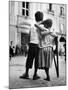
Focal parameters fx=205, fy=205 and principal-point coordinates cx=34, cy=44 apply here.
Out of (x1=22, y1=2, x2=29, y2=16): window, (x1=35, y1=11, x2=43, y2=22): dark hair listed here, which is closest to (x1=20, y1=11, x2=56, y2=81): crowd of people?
(x1=35, y1=11, x2=43, y2=22): dark hair

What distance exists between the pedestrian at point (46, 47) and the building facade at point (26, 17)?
9 centimetres

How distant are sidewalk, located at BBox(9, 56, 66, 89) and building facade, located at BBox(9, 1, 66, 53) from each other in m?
0.29

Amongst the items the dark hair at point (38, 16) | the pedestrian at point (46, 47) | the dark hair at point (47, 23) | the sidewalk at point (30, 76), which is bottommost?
the sidewalk at point (30, 76)

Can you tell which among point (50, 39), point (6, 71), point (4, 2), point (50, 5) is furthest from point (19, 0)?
point (6, 71)

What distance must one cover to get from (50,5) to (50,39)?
544mm

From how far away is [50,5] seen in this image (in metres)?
3.28

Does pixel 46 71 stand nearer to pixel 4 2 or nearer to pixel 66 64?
pixel 66 64

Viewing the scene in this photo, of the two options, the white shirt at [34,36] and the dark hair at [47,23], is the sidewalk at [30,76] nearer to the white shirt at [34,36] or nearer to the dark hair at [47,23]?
the white shirt at [34,36]

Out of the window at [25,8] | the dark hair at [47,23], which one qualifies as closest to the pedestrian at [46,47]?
the dark hair at [47,23]

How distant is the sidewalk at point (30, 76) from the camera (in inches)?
121

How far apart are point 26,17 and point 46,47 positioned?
57 cm

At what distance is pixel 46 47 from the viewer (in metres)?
3.27

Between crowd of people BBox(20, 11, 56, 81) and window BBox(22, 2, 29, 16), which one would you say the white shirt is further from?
window BBox(22, 2, 29, 16)

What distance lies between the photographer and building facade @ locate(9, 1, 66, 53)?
3.08 m
